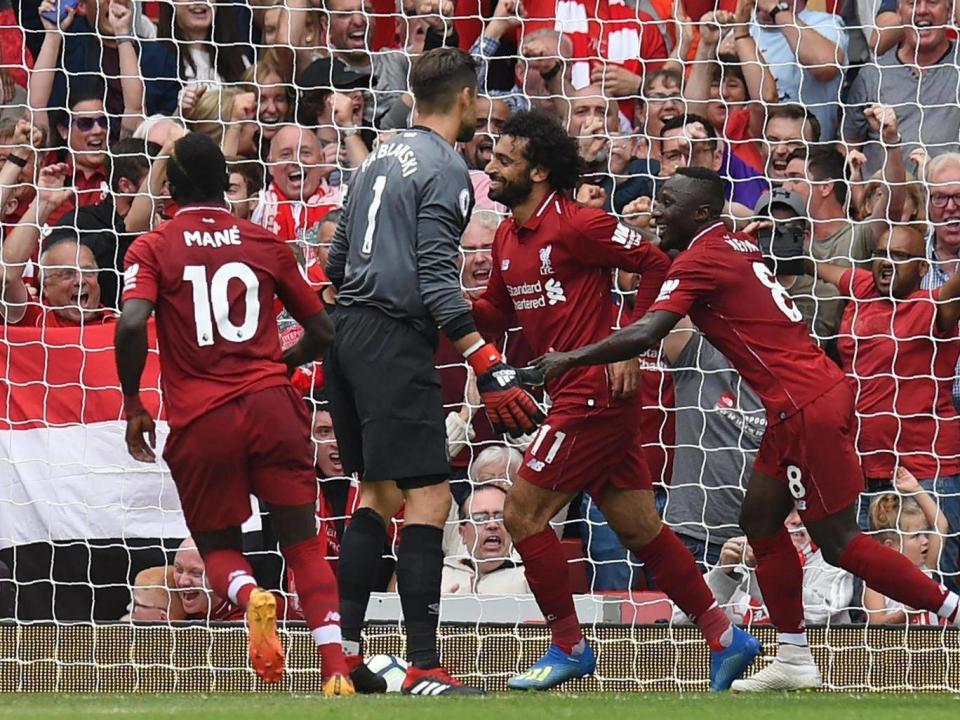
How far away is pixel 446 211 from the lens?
660 centimetres

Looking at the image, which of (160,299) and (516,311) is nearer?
(160,299)

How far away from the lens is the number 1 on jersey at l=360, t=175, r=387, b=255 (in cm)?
666

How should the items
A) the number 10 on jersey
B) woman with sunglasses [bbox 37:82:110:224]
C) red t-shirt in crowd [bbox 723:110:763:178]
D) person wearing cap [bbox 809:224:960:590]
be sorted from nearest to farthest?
the number 10 on jersey, person wearing cap [bbox 809:224:960:590], woman with sunglasses [bbox 37:82:110:224], red t-shirt in crowd [bbox 723:110:763:178]

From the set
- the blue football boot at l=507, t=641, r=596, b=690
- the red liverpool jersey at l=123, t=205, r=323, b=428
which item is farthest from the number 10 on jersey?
the blue football boot at l=507, t=641, r=596, b=690

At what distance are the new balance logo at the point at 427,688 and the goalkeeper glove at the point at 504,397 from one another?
3.17ft

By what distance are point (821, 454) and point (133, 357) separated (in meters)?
2.67

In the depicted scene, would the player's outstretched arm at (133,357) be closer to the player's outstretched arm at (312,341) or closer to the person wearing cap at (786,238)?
the player's outstretched arm at (312,341)

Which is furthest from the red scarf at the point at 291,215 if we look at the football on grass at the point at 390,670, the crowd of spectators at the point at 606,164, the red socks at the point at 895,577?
the red socks at the point at 895,577

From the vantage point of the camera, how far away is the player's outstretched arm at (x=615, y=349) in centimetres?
661

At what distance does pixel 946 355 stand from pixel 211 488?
4.37 meters

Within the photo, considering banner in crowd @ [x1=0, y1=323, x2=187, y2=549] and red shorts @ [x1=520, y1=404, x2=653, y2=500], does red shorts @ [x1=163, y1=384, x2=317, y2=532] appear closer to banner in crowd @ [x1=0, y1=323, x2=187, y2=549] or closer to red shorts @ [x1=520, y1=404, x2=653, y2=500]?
red shorts @ [x1=520, y1=404, x2=653, y2=500]

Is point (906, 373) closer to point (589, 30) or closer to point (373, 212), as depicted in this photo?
point (589, 30)

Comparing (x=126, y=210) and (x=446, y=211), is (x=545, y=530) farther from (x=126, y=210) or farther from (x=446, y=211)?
(x=126, y=210)

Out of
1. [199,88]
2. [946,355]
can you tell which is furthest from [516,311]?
[199,88]
